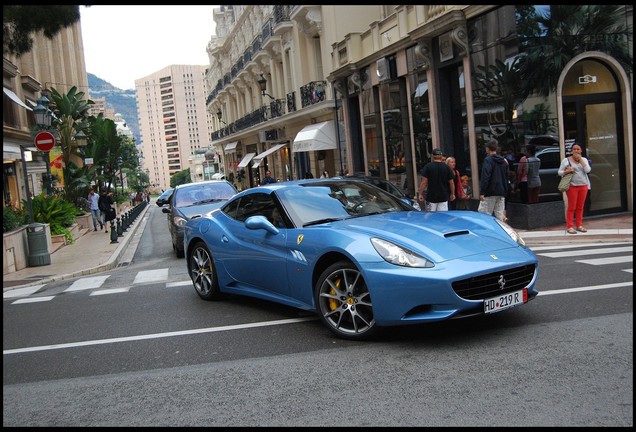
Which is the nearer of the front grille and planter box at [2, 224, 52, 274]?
the front grille

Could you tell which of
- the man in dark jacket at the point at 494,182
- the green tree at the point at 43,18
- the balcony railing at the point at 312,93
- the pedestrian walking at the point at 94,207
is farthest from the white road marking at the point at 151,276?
the balcony railing at the point at 312,93

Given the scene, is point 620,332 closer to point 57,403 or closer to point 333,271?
point 333,271

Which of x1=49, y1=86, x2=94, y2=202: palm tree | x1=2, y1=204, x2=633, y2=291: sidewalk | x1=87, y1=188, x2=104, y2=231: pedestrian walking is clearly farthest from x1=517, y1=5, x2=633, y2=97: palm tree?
x1=49, y1=86, x2=94, y2=202: palm tree

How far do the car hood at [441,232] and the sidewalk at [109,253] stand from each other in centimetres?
592

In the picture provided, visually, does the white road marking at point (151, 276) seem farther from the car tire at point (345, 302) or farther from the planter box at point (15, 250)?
the car tire at point (345, 302)

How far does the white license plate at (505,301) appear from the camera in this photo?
527cm

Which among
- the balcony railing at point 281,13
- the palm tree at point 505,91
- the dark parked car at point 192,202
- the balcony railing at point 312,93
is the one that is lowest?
the dark parked car at point 192,202

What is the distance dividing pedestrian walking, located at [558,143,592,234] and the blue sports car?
21.9 ft

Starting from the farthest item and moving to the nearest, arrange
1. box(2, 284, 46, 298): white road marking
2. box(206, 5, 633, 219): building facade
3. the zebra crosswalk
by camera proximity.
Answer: box(206, 5, 633, 219): building facade
box(2, 284, 46, 298): white road marking
the zebra crosswalk

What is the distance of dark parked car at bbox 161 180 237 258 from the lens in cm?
1435

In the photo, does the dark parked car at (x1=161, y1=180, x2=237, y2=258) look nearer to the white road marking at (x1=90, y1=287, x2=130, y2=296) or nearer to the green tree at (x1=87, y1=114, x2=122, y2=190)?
the white road marking at (x1=90, y1=287, x2=130, y2=296)

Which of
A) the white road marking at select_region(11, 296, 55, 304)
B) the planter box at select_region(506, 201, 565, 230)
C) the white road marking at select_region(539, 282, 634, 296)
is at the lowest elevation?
the white road marking at select_region(11, 296, 55, 304)

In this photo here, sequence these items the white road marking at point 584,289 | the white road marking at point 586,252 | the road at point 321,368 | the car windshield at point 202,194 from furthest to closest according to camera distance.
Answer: the car windshield at point 202,194, the white road marking at point 586,252, the white road marking at point 584,289, the road at point 321,368

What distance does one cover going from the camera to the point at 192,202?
15.0 metres
